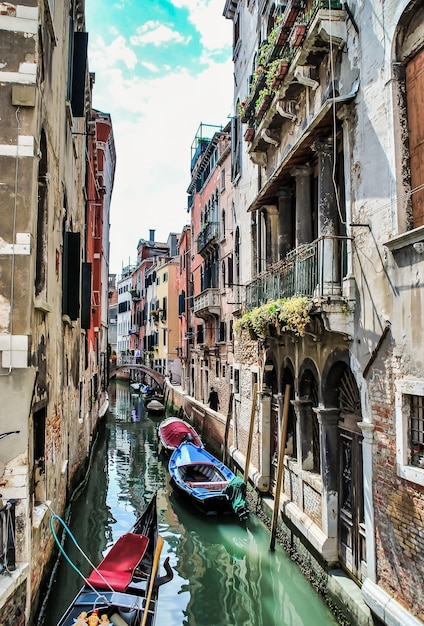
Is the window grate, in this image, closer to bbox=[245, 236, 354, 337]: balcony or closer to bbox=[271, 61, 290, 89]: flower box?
bbox=[245, 236, 354, 337]: balcony

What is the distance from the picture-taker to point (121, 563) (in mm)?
6230

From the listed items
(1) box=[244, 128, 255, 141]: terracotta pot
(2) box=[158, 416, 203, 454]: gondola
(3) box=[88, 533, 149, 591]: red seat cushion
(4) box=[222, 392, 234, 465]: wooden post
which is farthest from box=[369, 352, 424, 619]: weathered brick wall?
(2) box=[158, 416, 203, 454]: gondola

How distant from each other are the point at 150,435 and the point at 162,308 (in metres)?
15.6

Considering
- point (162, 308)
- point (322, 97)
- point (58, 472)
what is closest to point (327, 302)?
point (322, 97)

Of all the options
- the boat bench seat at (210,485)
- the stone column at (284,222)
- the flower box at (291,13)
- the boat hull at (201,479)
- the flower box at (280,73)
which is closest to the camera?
the flower box at (291,13)

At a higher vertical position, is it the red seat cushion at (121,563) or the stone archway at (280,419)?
the stone archway at (280,419)

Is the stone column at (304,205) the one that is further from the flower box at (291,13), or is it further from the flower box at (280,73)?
the flower box at (291,13)

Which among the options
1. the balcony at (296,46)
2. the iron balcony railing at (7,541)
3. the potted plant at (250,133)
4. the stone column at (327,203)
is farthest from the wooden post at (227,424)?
the iron balcony railing at (7,541)

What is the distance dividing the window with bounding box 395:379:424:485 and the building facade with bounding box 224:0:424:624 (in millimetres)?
13

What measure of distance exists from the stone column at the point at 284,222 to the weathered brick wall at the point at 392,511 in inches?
166

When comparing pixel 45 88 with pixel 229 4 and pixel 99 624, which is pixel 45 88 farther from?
pixel 229 4

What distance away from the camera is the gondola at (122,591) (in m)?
5.08

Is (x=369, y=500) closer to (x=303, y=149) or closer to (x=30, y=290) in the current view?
(x=30, y=290)

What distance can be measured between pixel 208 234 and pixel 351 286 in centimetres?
1377
